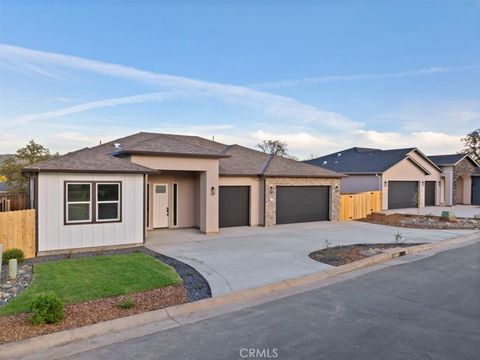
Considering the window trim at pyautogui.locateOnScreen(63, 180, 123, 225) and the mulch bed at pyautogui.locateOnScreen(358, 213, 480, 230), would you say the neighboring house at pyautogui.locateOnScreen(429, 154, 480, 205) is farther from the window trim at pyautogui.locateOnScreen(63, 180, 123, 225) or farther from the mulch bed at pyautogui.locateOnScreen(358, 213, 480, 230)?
the window trim at pyautogui.locateOnScreen(63, 180, 123, 225)

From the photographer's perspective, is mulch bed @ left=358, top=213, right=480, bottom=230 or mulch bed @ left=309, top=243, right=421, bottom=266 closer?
mulch bed @ left=309, top=243, right=421, bottom=266

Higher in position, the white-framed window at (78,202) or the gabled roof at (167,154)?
the gabled roof at (167,154)

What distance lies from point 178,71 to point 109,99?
4.98 metres

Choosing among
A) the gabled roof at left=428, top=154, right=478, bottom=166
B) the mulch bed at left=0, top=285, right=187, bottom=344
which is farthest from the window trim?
the gabled roof at left=428, top=154, right=478, bottom=166

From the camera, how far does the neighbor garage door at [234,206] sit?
18359mm

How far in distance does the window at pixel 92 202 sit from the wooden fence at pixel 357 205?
14359mm

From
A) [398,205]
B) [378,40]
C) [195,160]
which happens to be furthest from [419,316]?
[398,205]

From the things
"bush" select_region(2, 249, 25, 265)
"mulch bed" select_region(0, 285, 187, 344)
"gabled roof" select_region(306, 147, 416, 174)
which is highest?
"gabled roof" select_region(306, 147, 416, 174)

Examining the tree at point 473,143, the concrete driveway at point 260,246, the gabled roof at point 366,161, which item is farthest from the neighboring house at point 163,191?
the tree at point 473,143

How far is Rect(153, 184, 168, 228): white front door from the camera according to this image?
1731 centimetres

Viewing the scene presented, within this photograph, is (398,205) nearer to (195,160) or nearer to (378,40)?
(378,40)

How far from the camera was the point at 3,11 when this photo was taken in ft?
38.7

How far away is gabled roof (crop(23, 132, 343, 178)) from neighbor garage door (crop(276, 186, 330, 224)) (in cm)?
93

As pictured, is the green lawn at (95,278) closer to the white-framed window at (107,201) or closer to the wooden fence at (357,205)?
the white-framed window at (107,201)
